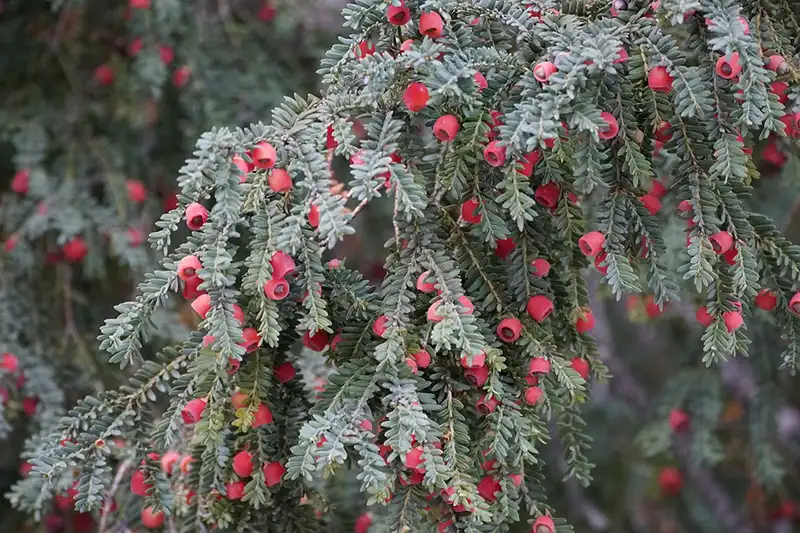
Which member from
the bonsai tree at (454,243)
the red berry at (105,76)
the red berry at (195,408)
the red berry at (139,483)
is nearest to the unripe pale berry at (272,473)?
the bonsai tree at (454,243)

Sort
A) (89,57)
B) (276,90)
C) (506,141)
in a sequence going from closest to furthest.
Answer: (506,141), (276,90), (89,57)

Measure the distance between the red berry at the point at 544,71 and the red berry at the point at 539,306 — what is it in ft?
0.79

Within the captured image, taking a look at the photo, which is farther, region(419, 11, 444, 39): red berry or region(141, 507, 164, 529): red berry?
region(141, 507, 164, 529): red berry

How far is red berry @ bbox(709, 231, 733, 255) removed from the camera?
86 centimetres

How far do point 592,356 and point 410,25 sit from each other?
1.57ft

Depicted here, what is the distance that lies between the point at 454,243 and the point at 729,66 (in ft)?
1.15

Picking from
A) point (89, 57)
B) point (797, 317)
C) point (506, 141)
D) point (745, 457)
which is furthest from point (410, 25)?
point (745, 457)

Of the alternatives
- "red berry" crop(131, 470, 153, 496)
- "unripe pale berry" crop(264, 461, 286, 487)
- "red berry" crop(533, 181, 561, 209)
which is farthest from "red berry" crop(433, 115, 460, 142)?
"red berry" crop(131, 470, 153, 496)

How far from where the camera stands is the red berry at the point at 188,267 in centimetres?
83

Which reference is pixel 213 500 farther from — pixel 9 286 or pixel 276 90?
pixel 276 90

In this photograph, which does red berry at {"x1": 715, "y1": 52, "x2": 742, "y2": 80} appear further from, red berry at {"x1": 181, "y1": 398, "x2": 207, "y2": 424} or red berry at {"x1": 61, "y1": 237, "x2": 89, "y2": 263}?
red berry at {"x1": 61, "y1": 237, "x2": 89, "y2": 263}

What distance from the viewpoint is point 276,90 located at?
1942 millimetres

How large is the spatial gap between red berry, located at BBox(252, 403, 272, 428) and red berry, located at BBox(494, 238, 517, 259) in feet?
1.09

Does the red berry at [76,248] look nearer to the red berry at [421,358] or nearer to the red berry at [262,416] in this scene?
the red berry at [262,416]
